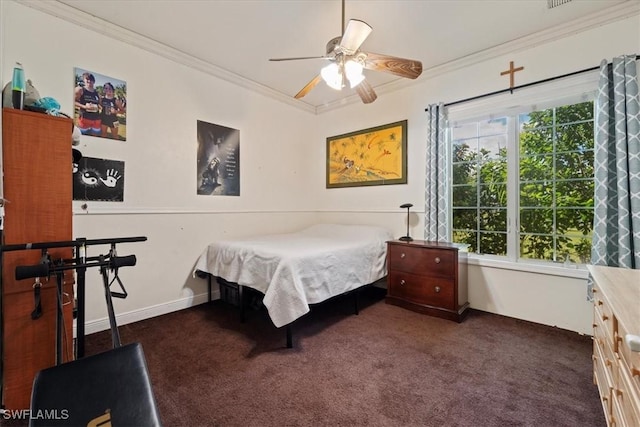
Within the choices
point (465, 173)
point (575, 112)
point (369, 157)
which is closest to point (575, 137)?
point (575, 112)

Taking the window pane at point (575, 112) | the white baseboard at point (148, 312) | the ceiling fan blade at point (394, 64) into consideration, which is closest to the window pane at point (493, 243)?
the window pane at point (575, 112)

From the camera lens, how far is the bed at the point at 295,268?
2.11 m

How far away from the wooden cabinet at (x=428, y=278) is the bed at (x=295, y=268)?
0.71 feet

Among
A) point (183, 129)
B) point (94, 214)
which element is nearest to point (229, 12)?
point (183, 129)

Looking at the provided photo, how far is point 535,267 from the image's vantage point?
8.55 ft

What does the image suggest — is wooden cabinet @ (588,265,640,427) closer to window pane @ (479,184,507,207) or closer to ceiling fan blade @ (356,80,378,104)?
window pane @ (479,184,507,207)

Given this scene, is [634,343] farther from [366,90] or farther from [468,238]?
[468,238]

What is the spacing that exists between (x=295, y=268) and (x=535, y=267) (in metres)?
2.28

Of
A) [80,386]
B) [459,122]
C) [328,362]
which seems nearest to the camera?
[80,386]

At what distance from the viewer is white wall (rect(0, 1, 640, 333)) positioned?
2.28 meters

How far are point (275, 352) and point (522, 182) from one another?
284 cm

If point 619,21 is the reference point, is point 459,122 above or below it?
below

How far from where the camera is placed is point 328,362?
1954mm

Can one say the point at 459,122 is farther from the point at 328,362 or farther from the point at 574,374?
the point at 328,362
